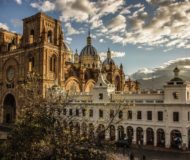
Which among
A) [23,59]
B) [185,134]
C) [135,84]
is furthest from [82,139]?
[135,84]

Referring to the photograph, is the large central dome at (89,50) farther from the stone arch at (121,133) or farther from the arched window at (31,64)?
the stone arch at (121,133)

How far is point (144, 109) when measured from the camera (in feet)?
135

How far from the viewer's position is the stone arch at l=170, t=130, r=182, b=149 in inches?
1469

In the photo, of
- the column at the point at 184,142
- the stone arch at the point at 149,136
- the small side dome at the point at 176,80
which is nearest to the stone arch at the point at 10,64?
the stone arch at the point at 149,136

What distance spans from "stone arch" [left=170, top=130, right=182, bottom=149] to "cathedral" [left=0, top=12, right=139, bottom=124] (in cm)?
2451

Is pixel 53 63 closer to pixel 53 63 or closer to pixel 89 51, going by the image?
pixel 53 63

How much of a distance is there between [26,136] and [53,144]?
2.16 metres

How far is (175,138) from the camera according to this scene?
37781mm

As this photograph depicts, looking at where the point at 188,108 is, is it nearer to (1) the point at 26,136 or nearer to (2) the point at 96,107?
(2) the point at 96,107

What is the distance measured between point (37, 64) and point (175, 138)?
34599 millimetres

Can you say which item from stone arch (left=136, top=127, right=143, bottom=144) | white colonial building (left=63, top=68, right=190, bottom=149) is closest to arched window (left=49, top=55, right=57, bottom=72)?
white colonial building (left=63, top=68, right=190, bottom=149)

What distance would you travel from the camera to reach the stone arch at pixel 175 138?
122 feet

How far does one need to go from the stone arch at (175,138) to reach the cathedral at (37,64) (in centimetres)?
2451

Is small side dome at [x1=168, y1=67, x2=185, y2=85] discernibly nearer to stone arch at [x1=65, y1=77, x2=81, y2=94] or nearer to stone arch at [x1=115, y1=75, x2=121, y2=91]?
stone arch at [x1=65, y1=77, x2=81, y2=94]
